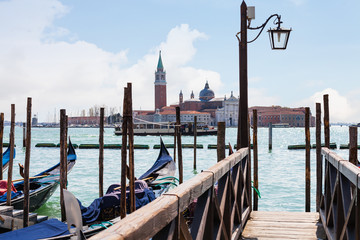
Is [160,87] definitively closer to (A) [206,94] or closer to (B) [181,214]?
(A) [206,94]

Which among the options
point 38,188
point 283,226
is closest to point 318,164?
point 283,226

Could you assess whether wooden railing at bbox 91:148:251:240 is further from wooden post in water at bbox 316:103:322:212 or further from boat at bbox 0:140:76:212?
boat at bbox 0:140:76:212

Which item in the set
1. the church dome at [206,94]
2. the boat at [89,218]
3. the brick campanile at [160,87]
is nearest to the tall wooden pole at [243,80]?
the boat at [89,218]

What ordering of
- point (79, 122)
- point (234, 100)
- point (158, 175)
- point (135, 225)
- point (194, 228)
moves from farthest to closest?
point (79, 122), point (234, 100), point (158, 175), point (194, 228), point (135, 225)

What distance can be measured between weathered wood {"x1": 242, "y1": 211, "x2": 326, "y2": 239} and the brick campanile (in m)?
73.5

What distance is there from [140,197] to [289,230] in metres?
2.24

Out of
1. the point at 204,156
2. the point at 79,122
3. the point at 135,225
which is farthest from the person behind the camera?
the point at 79,122

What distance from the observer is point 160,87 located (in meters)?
78.2

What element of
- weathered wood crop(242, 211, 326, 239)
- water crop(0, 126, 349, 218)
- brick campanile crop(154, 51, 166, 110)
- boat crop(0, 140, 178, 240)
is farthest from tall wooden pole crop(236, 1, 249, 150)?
brick campanile crop(154, 51, 166, 110)

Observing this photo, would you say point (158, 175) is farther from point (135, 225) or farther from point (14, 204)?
point (135, 225)

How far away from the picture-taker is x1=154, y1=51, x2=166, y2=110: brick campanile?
3041 inches

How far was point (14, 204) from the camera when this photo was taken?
5.50m

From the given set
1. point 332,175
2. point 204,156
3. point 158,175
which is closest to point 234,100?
point 204,156

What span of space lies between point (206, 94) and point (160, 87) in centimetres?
923
